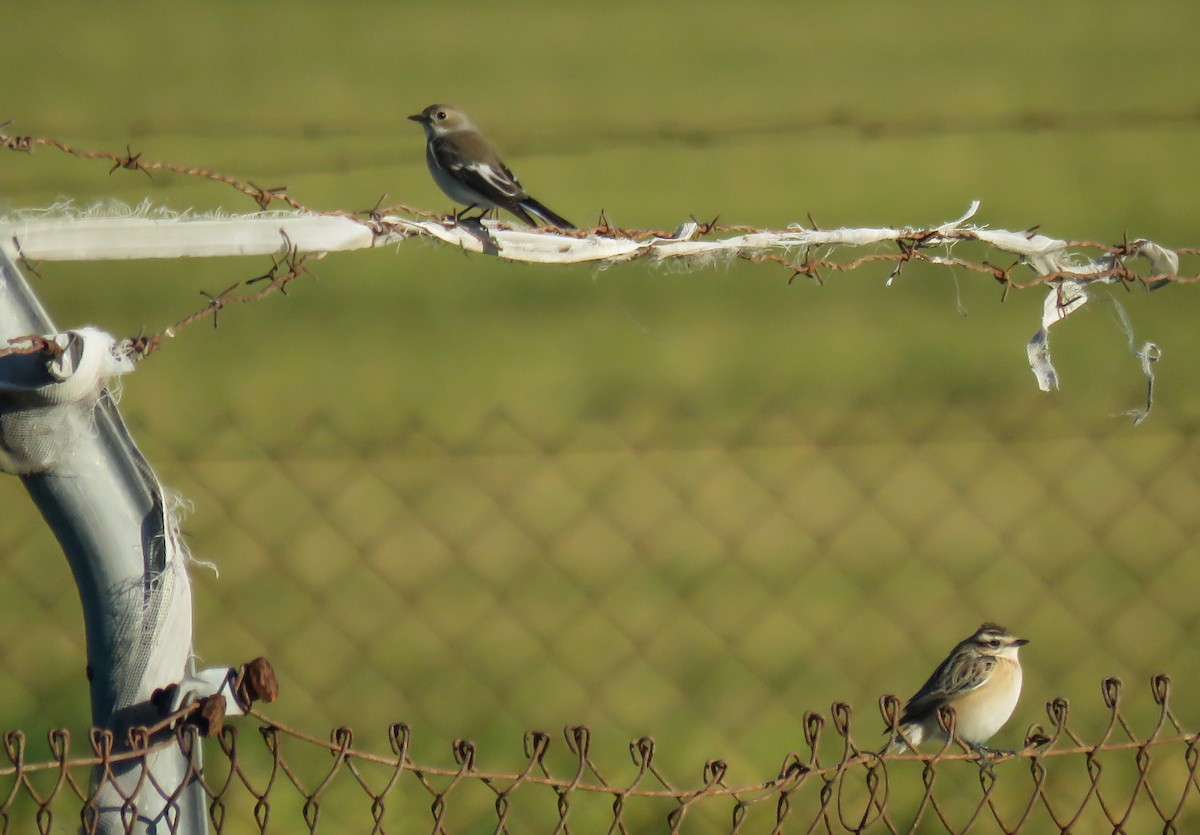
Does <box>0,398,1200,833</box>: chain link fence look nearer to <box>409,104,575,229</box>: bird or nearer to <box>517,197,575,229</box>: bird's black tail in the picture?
<box>409,104,575,229</box>: bird

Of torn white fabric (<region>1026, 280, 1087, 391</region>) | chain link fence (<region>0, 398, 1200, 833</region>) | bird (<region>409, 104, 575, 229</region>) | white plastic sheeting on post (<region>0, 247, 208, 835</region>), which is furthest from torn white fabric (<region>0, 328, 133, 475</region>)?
chain link fence (<region>0, 398, 1200, 833</region>)

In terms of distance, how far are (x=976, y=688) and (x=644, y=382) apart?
165cm

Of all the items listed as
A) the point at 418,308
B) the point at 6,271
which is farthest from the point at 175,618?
the point at 418,308

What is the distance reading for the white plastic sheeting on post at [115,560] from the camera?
6.09 ft

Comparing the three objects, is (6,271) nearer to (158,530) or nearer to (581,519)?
(158,530)

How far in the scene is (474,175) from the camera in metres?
4.05

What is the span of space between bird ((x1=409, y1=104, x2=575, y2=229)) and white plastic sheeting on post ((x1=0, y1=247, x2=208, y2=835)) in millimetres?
2034

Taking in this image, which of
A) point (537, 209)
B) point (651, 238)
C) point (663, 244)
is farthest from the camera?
A: point (537, 209)

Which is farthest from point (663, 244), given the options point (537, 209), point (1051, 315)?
point (537, 209)

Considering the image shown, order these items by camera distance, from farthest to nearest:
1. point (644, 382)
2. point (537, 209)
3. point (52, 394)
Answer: point (644, 382)
point (537, 209)
point (52, 394)

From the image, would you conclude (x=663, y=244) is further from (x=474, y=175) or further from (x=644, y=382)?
(x=644, y=382)

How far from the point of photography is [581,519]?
15.7ft

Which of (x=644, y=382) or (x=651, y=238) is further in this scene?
(x=644, y=382)

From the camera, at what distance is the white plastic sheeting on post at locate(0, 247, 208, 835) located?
6.09 ft
